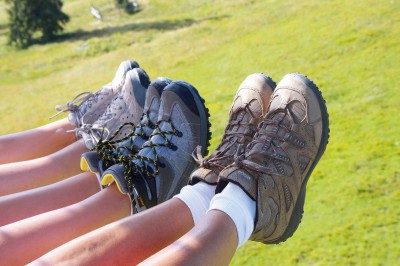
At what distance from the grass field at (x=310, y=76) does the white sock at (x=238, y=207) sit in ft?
2.43

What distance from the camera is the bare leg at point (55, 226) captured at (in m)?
1.51

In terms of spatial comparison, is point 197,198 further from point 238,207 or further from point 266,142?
point 266,142

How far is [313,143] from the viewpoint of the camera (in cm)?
197

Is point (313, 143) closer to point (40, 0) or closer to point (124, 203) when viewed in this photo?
point (124, 203)

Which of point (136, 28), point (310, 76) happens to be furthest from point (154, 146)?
point (136, 28)

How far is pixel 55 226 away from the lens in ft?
5.22

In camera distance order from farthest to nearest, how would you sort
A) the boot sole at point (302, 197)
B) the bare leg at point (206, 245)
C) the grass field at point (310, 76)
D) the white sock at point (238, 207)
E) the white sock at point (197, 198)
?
the grass field at point (310, 76), the boot sole at point (302, 197), the white sock at point (197, 198), the white sock at point (238, 207), the bare leg at point (206, 245)

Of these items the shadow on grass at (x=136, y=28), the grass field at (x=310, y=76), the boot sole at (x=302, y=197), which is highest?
the boot sole at (x=302, y=197)

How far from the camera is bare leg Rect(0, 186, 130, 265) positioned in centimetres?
151

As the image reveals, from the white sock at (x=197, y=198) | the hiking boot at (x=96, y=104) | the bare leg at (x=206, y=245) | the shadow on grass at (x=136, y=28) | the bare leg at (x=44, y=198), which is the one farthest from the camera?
the shadow on grass at (x=136, y=28)

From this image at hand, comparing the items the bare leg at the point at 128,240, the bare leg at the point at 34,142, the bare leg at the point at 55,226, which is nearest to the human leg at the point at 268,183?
the bare leg at the point at 128,240

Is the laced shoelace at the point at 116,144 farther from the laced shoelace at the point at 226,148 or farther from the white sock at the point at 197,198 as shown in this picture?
the white sock at the point at 197,198

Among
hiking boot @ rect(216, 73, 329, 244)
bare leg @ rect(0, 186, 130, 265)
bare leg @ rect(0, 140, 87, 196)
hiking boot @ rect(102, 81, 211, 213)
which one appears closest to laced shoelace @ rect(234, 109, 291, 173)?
hiking boot @ rect(216, 73, 329, 244)

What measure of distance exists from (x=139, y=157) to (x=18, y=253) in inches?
23.8
